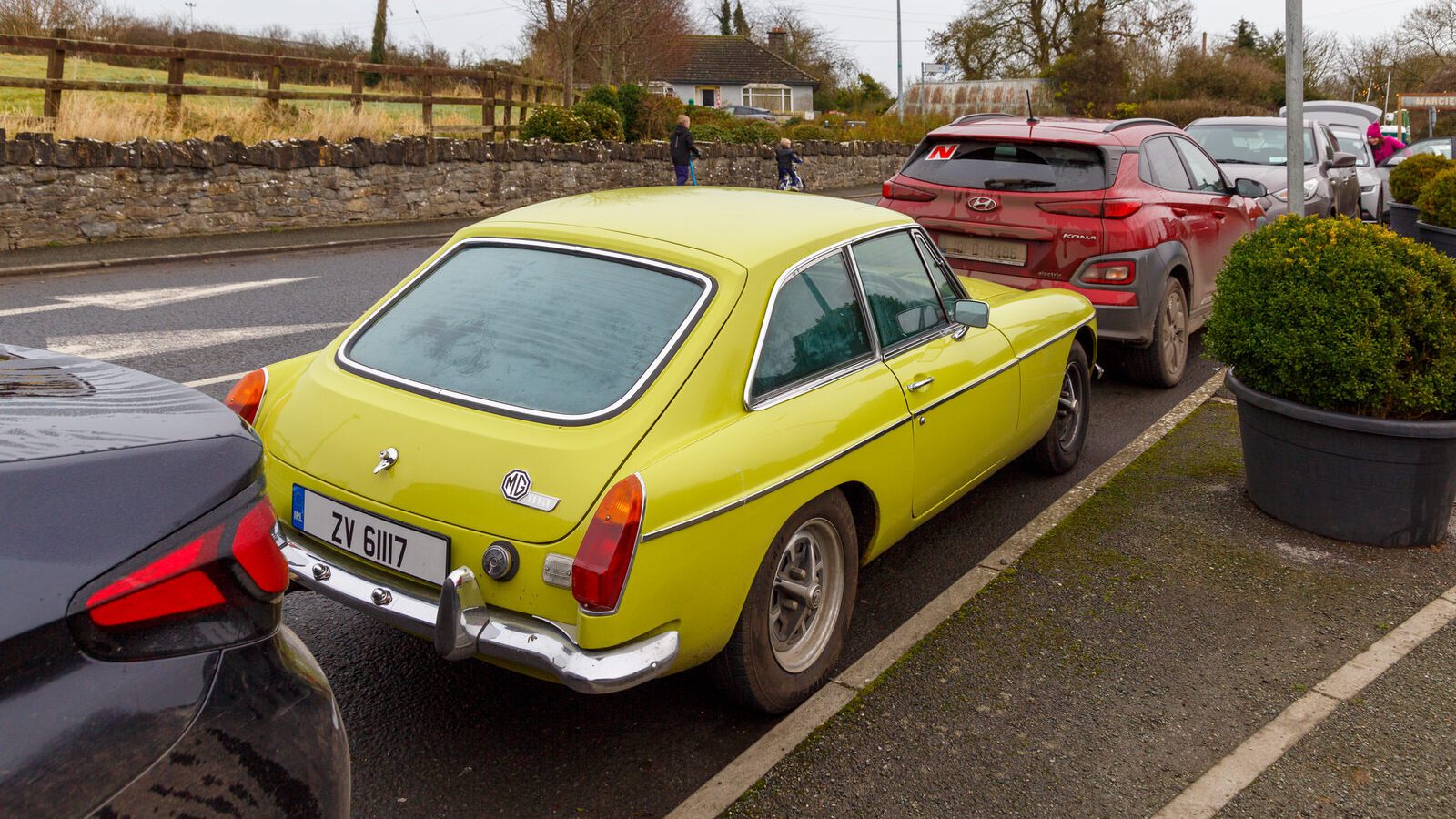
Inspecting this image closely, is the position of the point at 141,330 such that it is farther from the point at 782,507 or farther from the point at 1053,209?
the point at 782,507

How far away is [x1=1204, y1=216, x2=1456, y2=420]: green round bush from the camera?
508 centimetres

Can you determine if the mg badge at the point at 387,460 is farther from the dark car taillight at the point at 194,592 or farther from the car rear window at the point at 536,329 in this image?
the dark car taillight at the point at 194,592

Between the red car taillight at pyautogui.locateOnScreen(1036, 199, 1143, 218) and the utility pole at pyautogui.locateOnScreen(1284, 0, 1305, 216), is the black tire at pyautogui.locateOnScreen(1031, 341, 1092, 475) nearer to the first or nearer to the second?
the red car taillight at pyautogui.locateOnScreen(1036, 199, 1143, 218)

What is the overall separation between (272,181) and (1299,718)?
1589cm

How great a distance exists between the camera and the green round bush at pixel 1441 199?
34.0 ft

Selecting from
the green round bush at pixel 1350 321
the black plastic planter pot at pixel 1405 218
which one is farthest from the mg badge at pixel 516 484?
the black plastic planter pot at pixel 1405 218

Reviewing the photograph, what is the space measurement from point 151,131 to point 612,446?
15.9m

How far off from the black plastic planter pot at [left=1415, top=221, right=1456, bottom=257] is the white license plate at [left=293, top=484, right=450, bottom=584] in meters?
9.85

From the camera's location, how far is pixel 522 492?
3.23 meters

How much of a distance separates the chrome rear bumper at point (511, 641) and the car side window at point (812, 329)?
93 centimetres

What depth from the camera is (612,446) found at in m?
3.30

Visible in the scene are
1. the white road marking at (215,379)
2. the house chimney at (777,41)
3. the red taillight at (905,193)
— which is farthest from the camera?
the house chimney at (777,41)

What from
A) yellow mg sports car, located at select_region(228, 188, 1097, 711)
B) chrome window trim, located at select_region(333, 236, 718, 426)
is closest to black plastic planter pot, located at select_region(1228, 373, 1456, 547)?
yellow mg sports car, located at select_region(228, 188, 1097, 711)

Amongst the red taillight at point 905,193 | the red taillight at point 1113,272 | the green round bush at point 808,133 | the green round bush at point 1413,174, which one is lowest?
the red taillight at point 1113,272
